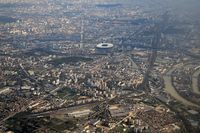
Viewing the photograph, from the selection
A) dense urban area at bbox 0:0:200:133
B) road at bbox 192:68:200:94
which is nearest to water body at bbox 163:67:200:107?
dense urban area at bbox 0:0:200:133

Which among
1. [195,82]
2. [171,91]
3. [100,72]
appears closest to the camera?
[171,91]

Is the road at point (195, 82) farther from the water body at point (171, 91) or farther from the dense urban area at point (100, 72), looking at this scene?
the water body at point (171, 91)

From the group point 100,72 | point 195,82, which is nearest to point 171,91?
point 195,82

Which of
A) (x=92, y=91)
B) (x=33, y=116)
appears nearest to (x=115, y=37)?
(x=92, y=91)

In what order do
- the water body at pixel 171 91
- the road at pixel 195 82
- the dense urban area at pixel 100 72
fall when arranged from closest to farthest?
1. the dense urban area at pixel 100 72
2. the water body at pixel 171 91
3. the road at pixel 195 82

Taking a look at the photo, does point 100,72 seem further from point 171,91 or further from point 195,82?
point 195,82

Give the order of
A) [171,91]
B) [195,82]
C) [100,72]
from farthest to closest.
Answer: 1. [100,72]
2. [195,82]
3. [171,91]

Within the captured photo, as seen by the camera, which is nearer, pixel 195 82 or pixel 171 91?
pixel 171 91

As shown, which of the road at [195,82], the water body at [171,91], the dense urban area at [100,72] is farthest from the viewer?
the road at [195,82]

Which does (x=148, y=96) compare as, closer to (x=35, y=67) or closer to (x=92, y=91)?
(x=92, y=91)

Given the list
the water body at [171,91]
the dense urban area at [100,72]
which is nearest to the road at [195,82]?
the dense urban area at [100,72]
